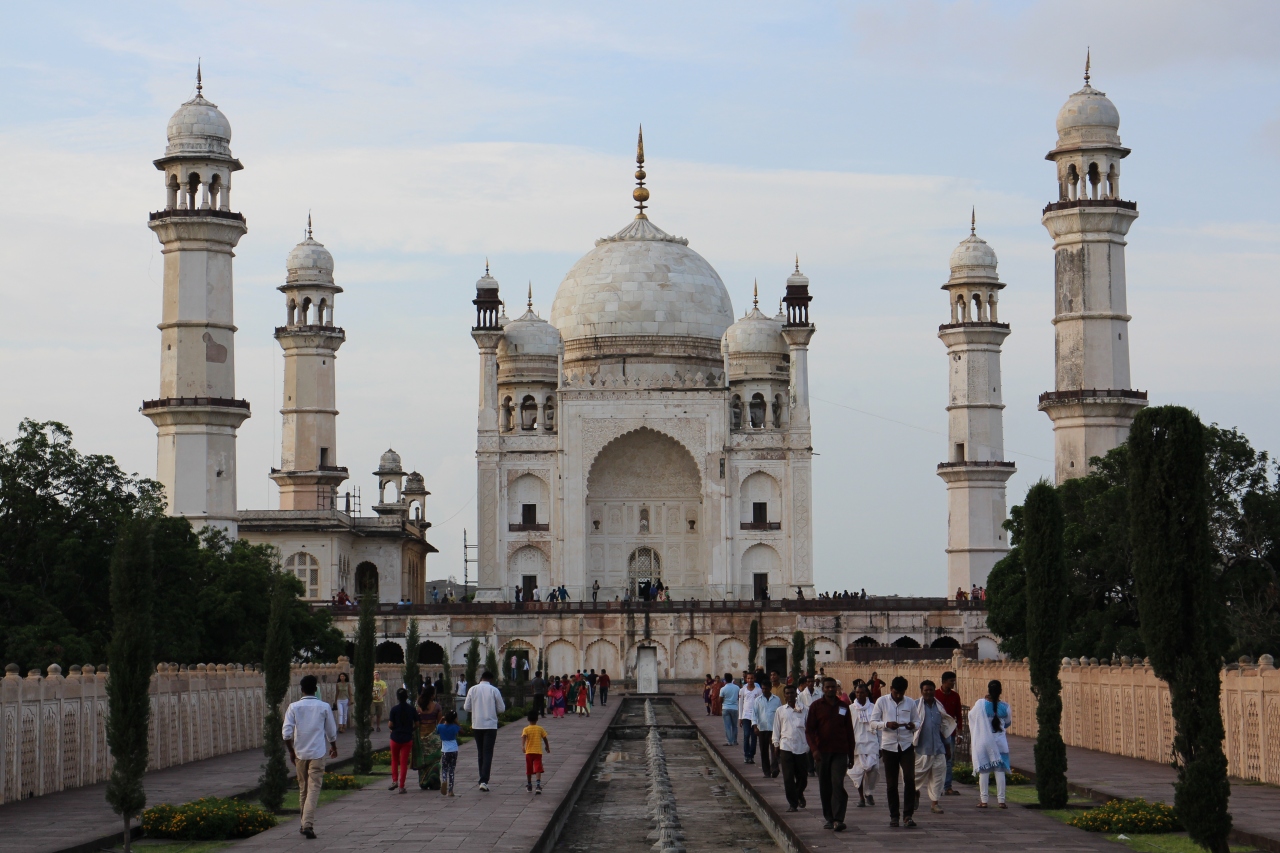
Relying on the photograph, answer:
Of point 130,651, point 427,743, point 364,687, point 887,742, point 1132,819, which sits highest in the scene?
point 130,651

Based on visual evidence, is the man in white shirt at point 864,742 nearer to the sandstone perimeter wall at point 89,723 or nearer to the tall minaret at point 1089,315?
the sandstone perimeter wall at point 89,723

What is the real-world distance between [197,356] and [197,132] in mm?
6069

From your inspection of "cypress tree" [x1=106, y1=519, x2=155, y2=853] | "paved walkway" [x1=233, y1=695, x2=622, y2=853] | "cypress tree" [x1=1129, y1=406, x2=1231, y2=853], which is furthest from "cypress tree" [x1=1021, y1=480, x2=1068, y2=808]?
"cypress tree" [x1=106, y1=519, x2=155, y2=853]

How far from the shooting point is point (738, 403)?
194 ft

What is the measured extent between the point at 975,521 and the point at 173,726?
35.0 m

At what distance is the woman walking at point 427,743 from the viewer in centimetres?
1808

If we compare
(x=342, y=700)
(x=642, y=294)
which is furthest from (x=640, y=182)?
(x=342, y=700)

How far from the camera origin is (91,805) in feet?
56.4

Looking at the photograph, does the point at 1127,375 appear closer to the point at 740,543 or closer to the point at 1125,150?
the point at 1125,150

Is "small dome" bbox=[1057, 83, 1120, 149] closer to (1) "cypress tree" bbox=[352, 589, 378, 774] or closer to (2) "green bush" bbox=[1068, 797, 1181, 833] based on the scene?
(1) "cypress tree" bbox=[352, 589, 378, 774]

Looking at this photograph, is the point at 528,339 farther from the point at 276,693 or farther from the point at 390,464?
the point at 276,693

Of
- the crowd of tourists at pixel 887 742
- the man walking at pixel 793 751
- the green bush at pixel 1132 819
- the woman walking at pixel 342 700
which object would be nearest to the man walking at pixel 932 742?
the crowd of tourists at pixel 887 742

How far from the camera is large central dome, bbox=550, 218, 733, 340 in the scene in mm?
61000

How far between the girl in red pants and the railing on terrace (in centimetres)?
3236
